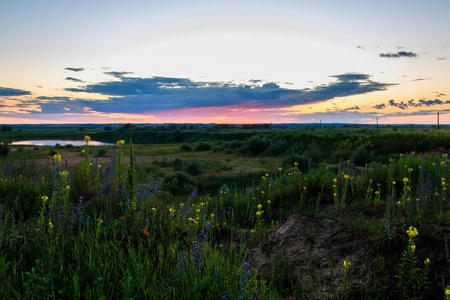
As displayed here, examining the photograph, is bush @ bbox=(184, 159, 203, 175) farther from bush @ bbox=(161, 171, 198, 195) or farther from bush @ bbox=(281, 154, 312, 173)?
bush @ bbox=(281, 154, 312, 173)

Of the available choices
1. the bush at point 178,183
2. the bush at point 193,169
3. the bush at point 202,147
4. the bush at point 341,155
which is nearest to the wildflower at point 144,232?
the bush at point 178,183

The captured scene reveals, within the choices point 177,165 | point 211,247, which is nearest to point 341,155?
point 177,165

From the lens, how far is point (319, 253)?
4.13 meters

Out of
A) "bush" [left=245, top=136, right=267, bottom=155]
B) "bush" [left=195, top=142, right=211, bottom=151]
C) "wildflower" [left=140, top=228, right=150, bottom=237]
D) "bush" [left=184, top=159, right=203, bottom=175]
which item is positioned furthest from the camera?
"bush" [left=195, top=142, right=211, bottom=151]

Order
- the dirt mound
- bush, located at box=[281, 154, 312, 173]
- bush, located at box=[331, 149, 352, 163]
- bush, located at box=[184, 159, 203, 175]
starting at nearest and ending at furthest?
the dirt mound, bush, located at box=[184, 159, 203, 175], bush, located at box=[281, 154, 312, 173], bush, located at box=[331, 149, 352, 163]

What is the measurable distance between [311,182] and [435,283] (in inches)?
171

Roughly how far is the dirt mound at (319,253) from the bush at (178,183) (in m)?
7.57

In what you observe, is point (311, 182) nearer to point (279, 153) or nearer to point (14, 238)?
point (14, 238)

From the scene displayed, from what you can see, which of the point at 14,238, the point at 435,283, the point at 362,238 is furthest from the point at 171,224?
the point at 435,283

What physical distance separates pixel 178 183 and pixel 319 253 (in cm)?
938

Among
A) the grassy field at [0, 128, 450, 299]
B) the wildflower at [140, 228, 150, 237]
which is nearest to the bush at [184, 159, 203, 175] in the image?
the grassy field at [0, 128, 450, 299]

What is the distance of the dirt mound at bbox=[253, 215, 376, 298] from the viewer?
137 inches

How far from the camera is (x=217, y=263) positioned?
296 cm

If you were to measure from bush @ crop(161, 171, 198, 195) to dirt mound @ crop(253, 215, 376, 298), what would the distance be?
7.57 m
